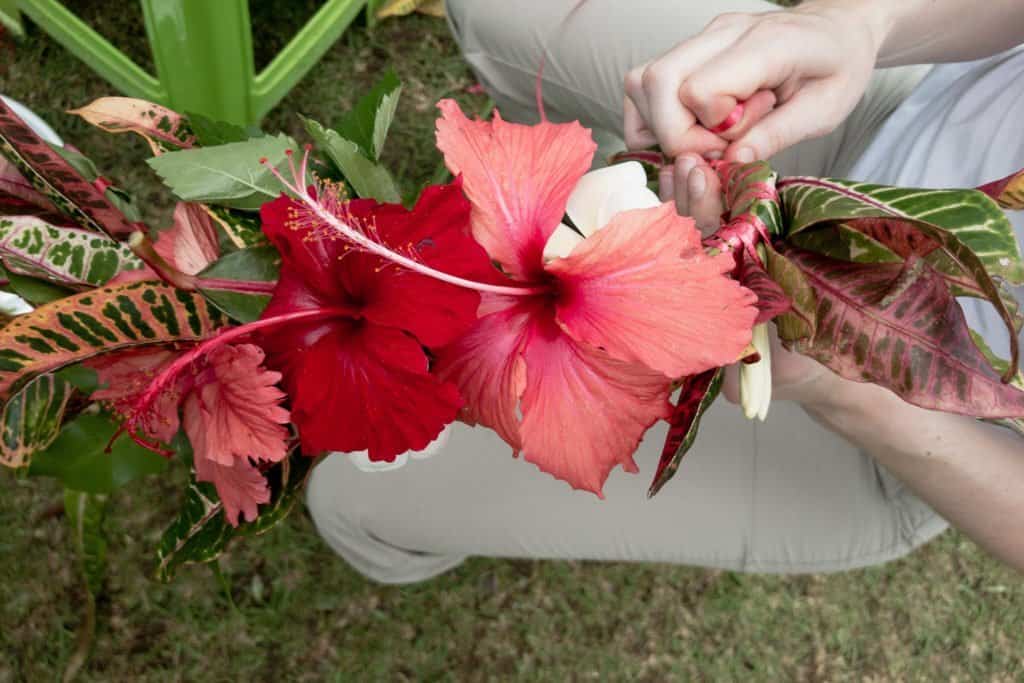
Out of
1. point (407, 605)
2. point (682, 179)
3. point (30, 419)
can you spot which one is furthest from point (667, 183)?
point (407, 605)

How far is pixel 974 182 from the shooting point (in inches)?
28.9

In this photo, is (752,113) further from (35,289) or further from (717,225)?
(35,289)

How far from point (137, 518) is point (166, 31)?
660 mm

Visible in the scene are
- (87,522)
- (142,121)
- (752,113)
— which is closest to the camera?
(142,121)

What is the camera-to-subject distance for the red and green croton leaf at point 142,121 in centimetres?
46

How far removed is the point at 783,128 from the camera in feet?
1.89

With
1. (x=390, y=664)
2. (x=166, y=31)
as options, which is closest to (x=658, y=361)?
(x=166, y=31)

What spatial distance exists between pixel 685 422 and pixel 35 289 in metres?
0.30

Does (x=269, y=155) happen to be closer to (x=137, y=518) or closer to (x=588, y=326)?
(x=588, y=326)

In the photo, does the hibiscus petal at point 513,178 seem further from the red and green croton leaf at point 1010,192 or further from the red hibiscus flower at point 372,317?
the red and green croton leaf at point 1010,192

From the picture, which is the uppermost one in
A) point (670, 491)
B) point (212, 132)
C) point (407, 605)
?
point (212, 132)

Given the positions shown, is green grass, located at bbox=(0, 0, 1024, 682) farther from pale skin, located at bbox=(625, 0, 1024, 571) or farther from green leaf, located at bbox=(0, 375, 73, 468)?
green leaf, located at bbox=(0, 375, 73, 468)

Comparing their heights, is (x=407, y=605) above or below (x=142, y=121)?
below

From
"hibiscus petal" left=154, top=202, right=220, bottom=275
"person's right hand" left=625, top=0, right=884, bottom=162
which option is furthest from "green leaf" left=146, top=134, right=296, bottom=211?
"person's right hand" left=625, top=0, right=884, bottom=162
